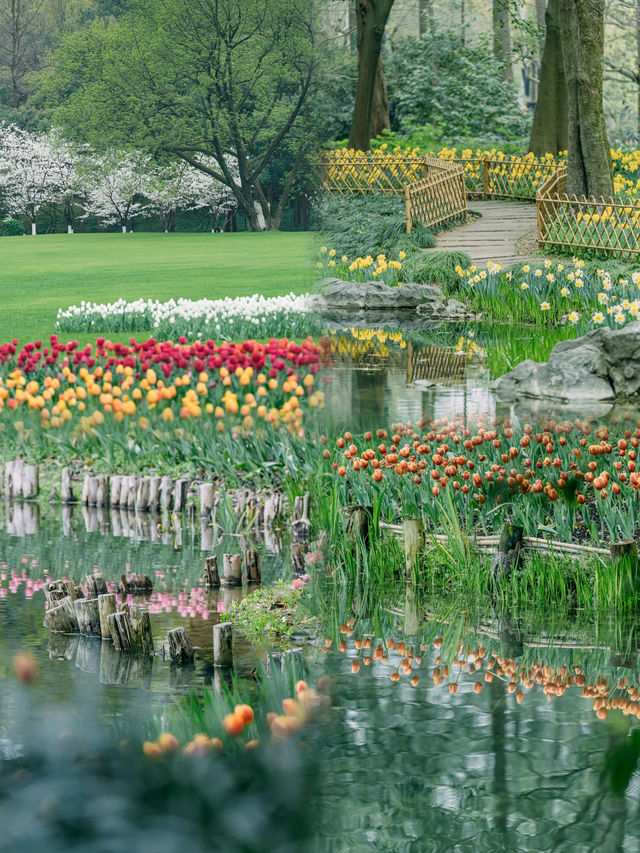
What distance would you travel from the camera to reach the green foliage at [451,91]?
22.0 meters

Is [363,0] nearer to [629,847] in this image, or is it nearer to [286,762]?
[286,762]

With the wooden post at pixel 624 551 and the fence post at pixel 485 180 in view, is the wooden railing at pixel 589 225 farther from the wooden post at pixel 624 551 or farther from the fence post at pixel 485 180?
the wooden post at pixel 624 551

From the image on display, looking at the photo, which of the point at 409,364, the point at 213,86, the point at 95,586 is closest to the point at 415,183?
the point at 409,364

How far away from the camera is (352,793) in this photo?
338cm

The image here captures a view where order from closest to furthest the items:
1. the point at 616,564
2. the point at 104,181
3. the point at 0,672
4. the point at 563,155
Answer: the point at 0,672, the point at 616,564, the point at 104,181, the point at 563,155

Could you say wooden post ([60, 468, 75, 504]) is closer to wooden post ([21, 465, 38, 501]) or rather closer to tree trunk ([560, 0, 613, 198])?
wooden post ([21, 465, 38, 501])

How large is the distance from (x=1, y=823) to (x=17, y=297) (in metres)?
16.7

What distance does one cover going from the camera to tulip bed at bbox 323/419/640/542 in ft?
18.4

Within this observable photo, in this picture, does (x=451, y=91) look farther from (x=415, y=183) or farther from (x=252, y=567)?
(x=252, y=567)

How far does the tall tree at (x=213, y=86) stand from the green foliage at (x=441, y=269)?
4.08m

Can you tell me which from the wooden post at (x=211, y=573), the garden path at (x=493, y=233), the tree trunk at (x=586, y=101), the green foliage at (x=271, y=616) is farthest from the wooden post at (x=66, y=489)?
the tree trunk at (x=586, y=101)

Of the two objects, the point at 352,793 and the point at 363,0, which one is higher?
the point at 363,0

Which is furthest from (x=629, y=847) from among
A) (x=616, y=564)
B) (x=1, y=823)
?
(x=616, y=564)

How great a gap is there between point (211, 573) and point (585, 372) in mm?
3501
